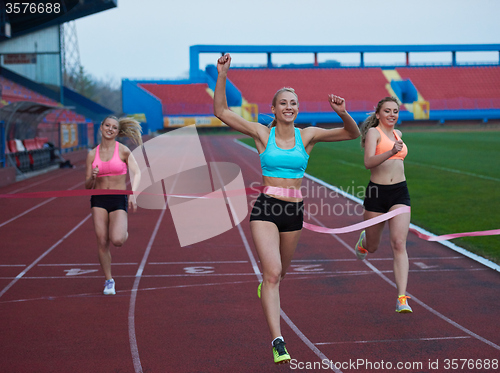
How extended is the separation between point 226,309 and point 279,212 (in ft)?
6.62

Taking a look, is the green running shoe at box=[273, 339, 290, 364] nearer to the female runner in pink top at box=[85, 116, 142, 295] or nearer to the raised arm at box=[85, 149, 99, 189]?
the female runner in pink top at box=[85, 116, 142, 295]

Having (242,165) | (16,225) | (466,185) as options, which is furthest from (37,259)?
(242,165)

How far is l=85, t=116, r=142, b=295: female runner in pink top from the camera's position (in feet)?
21.0

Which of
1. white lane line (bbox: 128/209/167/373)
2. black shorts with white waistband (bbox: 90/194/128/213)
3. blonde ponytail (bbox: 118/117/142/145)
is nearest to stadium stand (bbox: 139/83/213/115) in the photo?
white lane line (bbox: 128/209/167/373)

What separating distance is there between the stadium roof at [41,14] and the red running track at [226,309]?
2240 centimetres

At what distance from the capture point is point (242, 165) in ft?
82.8

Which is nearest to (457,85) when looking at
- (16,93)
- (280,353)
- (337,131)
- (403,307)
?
(16,93)

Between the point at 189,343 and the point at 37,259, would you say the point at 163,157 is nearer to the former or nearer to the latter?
the point at 37,259

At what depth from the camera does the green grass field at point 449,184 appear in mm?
10570

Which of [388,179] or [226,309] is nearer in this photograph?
[388,179]

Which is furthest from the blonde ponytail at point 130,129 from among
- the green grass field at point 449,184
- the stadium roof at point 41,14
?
the stadium roof at point 41,14

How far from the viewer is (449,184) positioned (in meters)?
17.2

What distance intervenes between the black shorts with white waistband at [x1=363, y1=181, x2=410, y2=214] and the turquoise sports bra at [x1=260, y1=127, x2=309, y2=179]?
1488 millimetres

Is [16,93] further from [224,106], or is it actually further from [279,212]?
[279,212]
